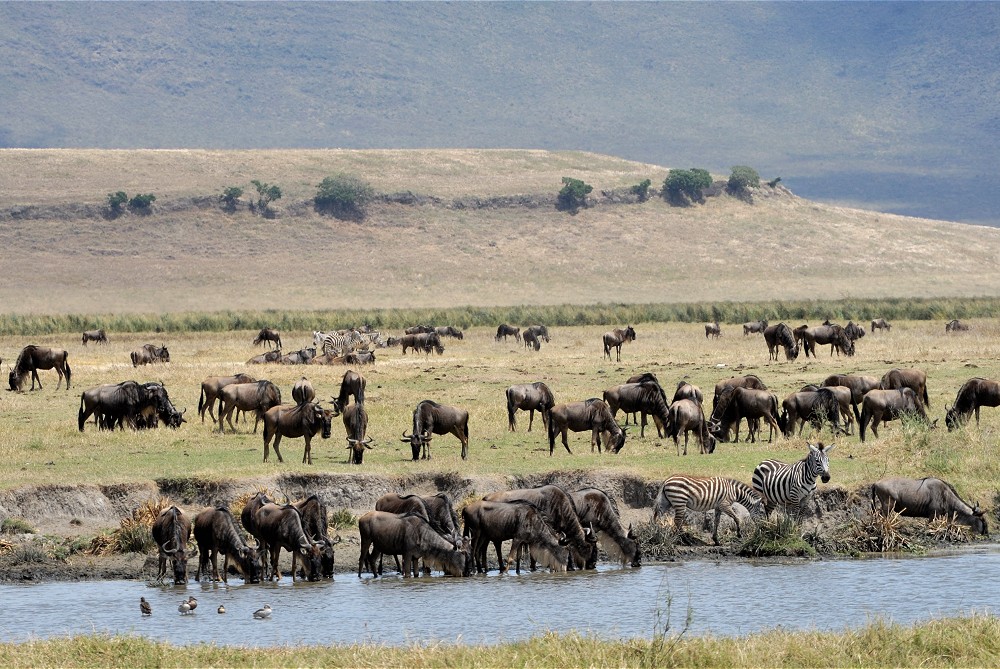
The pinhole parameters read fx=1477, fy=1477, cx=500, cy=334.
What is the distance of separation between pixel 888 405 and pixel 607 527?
946cm

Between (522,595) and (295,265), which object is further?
(295,265)

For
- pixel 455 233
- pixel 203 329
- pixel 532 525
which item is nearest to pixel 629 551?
pixel 532 525

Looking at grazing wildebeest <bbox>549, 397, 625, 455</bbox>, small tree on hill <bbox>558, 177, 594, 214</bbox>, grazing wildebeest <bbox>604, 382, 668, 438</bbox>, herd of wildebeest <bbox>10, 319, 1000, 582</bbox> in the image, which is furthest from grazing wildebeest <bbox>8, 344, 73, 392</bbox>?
small tree on hill <bbox>558, 177, 594, 214</bbox>

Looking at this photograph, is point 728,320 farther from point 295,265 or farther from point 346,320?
point 295,265

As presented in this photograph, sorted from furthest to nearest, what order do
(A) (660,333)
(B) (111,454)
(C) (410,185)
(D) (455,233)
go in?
(C) (410,185), (D) (455,233), (A) (660,333), (B) (111,454)

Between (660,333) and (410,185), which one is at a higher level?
(410,185)

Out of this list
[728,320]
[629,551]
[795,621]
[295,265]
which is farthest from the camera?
[295,265]

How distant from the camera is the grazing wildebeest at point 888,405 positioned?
26781 millimetres

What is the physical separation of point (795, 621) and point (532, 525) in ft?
12.4

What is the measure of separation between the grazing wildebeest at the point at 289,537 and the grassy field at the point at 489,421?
3.77 m

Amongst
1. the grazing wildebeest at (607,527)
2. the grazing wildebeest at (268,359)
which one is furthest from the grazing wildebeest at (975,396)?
the grazing wildebeest at (268,359)

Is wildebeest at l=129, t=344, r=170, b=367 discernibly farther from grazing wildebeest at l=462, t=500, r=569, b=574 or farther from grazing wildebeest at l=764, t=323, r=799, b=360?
grazing wildebeest at l=462, t=500, r=569, b=574

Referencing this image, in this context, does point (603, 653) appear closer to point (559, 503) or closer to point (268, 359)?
point (559, 503)

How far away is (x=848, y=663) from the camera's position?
→ 1291 cm
